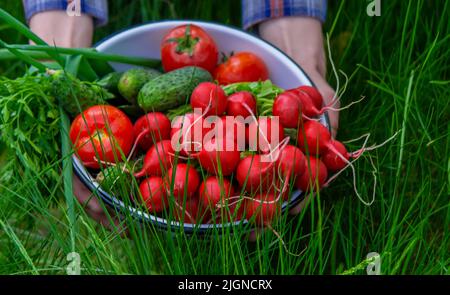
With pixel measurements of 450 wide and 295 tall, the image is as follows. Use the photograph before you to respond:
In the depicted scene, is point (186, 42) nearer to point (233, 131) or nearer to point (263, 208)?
point (233, 131)

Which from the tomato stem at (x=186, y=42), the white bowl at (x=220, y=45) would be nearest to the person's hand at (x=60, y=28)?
the white bowl at (x=220, y=45)

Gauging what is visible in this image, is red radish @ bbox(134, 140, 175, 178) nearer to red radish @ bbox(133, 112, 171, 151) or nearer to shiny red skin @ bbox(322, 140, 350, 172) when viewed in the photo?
red radish @ bbox(133, 112, 171, 151)

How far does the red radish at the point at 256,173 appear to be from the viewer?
0.88 meters

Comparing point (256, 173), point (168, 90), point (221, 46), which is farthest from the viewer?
point (221, 46)

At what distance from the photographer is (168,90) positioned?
0.99 m

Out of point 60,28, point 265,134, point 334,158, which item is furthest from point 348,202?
point 60,28

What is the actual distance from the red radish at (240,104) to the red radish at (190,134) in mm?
57

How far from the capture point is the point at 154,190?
0.89 metres

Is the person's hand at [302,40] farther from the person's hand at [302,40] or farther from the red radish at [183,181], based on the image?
the red radish at [183,181]

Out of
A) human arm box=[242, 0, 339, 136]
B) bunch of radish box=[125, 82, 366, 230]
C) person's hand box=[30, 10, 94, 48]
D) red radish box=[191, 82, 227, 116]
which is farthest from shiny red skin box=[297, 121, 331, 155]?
person's hand box=[30, 10, 94, 48]

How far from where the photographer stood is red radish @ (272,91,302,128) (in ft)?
3.09

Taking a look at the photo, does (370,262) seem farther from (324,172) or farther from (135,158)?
(135,158)

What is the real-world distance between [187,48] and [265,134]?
262 millimetres

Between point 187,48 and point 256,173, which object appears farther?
point 187,48
